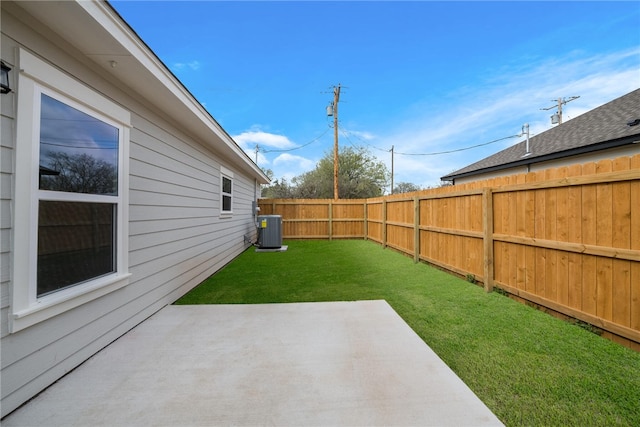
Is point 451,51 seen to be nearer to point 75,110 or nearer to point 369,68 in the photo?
point 369,68

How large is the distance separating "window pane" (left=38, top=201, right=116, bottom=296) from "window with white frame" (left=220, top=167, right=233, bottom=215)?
143 inches

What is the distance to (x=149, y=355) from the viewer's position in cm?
222

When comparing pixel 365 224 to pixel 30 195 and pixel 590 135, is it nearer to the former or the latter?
pixel 590 135

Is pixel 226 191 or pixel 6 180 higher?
pixel 226 191

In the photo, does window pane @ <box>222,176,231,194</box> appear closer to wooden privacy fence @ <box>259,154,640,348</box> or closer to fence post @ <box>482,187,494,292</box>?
wooden privacy fence @ <box>259,154,640,348</box>

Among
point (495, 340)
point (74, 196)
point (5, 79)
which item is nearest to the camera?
point (5, 79)

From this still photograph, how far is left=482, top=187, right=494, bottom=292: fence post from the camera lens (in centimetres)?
407

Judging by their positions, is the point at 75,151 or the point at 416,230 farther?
the point at 416,230

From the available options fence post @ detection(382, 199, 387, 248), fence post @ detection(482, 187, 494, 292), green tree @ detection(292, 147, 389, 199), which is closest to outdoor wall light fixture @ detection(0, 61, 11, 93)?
fence post @ detection(482, 187, 494, 292)

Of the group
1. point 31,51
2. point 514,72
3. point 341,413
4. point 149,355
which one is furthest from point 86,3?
Result: point 514,72

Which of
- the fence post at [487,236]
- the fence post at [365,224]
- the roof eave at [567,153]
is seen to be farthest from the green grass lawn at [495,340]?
the fence post at [365,224]

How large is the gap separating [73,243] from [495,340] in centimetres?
386

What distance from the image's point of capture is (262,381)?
6.07 feet

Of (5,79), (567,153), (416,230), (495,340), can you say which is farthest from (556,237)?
(567,153)
